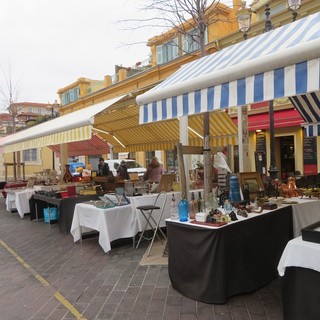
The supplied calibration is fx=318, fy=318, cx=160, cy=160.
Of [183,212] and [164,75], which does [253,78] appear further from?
[164,75]

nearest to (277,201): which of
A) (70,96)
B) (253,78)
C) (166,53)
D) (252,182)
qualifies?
(252,182)

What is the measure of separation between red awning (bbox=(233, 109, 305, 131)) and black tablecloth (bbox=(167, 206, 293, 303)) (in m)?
8.14

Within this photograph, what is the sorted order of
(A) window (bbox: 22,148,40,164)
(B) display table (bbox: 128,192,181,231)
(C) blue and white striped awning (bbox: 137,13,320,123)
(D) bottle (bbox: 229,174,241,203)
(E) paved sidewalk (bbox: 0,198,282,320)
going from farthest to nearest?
(A) window (bbox: 22,148,40,164) < (B) display table (bbox: 128,192,181,231) < (D) bottle (bbox: 229,174,241,203) < (E) paved sidewalk (bbox: 0,198,282,320) < (C) blue and white striped awning (bbox: 137,13,320,123)

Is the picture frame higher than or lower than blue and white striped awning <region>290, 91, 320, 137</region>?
lower

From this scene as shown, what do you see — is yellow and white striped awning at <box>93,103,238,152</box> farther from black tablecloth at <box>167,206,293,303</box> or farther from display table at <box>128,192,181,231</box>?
black tablecloth at <box>167,206,293,303</box>

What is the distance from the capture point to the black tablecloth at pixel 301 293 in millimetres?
2417

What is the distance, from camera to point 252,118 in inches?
539

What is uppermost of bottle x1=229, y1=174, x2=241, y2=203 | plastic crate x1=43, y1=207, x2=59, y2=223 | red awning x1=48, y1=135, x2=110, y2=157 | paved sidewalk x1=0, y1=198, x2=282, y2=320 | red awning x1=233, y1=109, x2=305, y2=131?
red awning x1=233, y1=109, x2=305, y2=131

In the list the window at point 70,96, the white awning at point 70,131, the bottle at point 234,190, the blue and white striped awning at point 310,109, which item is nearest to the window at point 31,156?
the window at point 70,96

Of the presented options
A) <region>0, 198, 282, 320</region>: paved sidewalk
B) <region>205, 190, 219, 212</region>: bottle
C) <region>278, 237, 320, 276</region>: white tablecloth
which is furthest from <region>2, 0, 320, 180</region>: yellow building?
<region>278, 237, 320, 276</region>: white tablecloth

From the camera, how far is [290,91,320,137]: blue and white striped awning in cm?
618

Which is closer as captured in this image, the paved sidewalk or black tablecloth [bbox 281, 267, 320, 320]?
black tablecloth [bbox 281, 267, 320, 320]

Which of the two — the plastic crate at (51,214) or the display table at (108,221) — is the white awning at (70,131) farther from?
the plastic crate at (51,214)


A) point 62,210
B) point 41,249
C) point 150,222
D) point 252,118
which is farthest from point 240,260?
point 252,118
